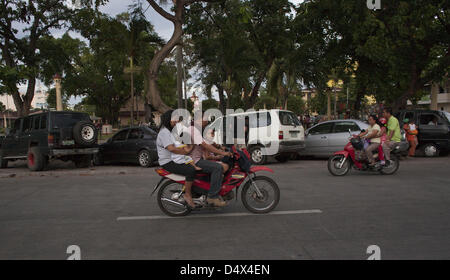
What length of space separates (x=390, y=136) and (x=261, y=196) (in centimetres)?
583

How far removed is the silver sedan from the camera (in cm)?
1308

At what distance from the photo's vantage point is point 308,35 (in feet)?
63.6

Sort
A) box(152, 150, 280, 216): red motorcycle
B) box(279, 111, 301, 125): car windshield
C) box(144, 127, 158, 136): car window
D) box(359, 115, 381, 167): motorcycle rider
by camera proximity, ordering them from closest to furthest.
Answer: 1. box(152, 150, 280, 216): red motorcycle
2. box(359, 115, 381, 167): motorcycle rider
3. box(279, 111, 301, 125): car windshield
4. box(144, 127, 158, 136): car window

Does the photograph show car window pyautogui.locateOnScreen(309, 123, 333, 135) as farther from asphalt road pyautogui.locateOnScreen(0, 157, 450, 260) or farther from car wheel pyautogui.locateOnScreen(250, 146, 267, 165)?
asphalt road pyautogui.locateOnScreen(0, 157, 450, 260)

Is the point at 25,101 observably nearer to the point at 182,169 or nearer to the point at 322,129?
the point at 322,129

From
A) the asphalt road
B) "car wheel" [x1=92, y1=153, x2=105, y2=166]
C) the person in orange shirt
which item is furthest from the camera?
"car wheel" [x1=92, y1=153, x2=105, y2=166]

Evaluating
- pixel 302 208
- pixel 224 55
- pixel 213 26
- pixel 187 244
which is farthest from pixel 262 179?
pixel 224 55

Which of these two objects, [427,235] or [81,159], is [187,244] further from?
[81,159]

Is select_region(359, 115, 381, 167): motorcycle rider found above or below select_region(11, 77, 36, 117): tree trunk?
below

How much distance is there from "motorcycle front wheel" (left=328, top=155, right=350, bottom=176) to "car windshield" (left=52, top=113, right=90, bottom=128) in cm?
821

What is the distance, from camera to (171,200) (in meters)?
5.89

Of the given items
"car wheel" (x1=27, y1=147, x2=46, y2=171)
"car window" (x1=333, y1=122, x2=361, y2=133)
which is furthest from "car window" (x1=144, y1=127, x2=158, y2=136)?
"car window" (x1=333, y1=122, x2=361, y2=133)

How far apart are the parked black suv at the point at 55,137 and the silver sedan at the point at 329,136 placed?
781 centimetres

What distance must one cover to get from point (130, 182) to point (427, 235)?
23.2 ft
